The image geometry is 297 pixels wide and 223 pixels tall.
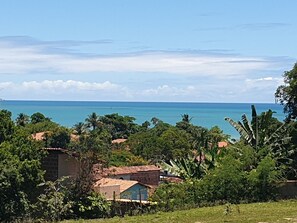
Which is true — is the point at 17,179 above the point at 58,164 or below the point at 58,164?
below

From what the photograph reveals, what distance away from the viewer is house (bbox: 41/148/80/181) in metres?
24.3

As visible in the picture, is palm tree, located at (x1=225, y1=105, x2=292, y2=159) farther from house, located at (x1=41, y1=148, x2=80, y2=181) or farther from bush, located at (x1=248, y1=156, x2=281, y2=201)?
house, located at (x1=41, y1=148, x2=80, y2=181)

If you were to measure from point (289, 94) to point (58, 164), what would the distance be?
1179 centimetres

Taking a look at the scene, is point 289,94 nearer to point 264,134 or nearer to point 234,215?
point 264,134

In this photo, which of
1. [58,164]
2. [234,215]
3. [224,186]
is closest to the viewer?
[234,215]

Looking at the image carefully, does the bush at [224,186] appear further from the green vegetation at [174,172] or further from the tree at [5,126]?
the tree at [5,126]

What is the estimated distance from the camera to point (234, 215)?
53.0ft

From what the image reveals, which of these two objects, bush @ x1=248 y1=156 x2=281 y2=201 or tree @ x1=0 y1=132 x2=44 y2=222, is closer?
tree @ x1=0 y1=132 x2=44 y2=222

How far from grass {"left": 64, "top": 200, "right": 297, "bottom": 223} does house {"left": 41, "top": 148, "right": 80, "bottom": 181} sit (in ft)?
23.6

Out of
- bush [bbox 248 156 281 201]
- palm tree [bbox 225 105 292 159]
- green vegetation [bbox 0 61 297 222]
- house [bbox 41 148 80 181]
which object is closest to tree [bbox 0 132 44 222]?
green vegetation [bbox 0 61 297 222]

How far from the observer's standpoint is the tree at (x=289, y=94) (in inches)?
1025

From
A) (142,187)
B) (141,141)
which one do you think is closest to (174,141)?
(141,141)

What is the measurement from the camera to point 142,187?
35250 millimetres

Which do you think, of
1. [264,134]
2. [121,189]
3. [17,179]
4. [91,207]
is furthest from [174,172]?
[121,189]
